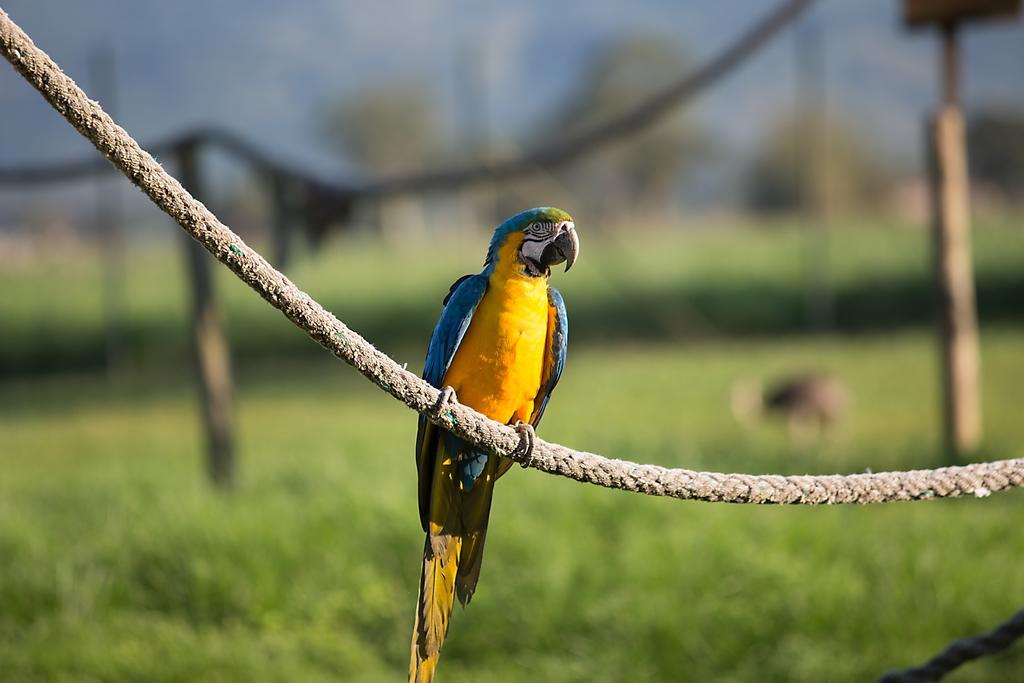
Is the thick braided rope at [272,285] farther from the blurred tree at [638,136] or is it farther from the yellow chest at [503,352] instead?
the blurred tree at [638,136]

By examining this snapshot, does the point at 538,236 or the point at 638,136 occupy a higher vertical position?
the point at 638,136

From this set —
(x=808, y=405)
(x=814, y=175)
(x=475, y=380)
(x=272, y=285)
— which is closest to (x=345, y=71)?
(x=814, y=175)

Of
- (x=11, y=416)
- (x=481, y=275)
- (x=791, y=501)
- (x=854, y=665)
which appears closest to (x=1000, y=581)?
(x=854, y=665)

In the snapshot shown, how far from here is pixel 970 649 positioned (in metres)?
1.67

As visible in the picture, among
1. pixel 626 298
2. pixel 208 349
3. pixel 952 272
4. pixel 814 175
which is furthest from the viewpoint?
pixel 814 175

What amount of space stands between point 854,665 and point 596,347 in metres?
7.47

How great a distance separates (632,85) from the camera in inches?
622

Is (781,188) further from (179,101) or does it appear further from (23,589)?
(23,589)

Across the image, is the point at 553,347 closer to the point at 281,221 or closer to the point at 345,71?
the point at 281,221

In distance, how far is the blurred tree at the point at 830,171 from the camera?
46.8 ft

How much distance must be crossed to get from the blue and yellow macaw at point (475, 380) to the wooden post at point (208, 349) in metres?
3.68

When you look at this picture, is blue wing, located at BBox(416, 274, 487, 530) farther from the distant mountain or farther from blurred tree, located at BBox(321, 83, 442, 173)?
blurred tree, located at BBox(321, 83, 442, 173)

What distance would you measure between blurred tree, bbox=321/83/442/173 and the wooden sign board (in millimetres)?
9931

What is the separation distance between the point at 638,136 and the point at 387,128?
Answer: 12.1 ft
